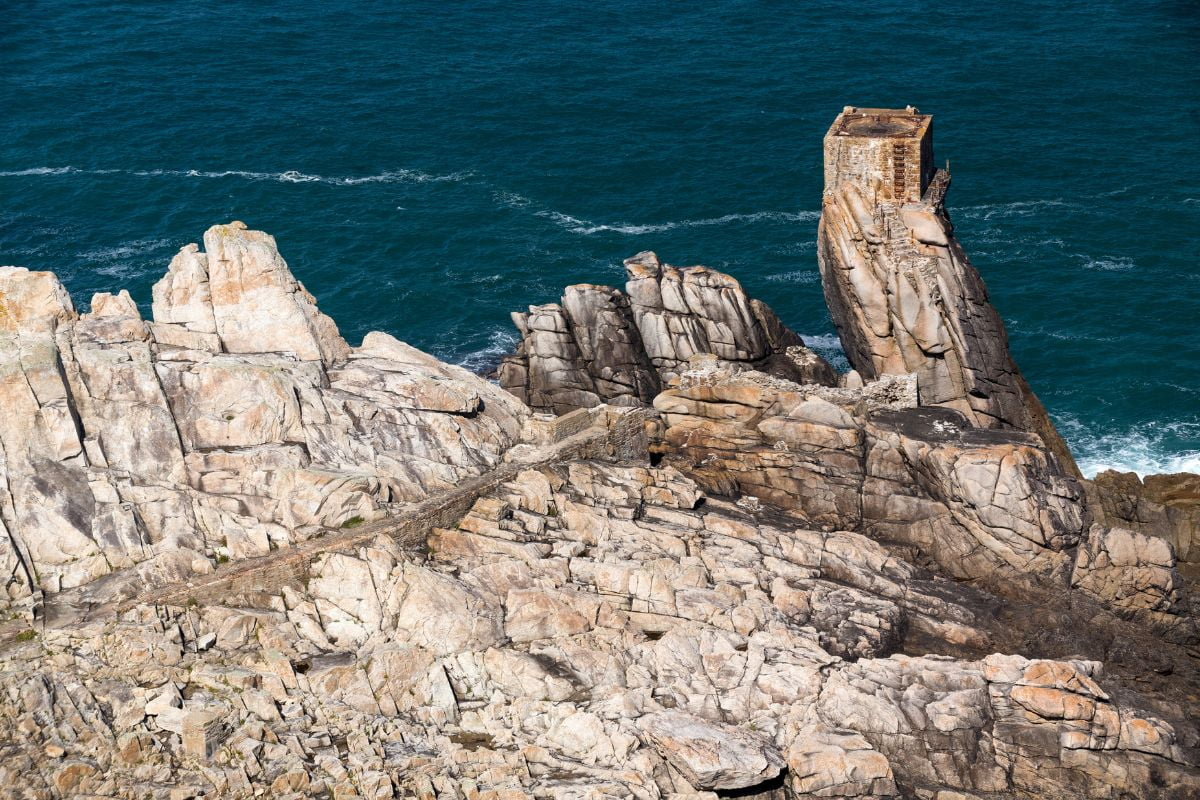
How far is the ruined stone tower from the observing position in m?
72.1

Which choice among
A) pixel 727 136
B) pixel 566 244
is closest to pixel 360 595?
pixel 566 244

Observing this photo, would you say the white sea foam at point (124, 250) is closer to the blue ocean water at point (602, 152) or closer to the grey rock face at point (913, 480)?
the blue ocean water at point (602, 152)

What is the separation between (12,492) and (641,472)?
2413 cm

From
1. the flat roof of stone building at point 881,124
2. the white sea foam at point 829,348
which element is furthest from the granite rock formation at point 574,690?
the white sea foam at point 829,348

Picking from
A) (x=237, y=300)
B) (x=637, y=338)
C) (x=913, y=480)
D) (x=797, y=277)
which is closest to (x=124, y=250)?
(x=237, y=300)

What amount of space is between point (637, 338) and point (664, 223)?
83.4ft

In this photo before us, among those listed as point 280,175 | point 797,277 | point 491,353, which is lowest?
point 491,353

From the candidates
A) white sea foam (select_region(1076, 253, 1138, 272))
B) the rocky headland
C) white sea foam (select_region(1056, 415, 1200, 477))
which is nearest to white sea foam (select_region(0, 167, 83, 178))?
the rocky headland

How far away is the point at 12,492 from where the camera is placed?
5253 cm

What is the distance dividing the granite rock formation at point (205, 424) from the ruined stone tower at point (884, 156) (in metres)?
20.9

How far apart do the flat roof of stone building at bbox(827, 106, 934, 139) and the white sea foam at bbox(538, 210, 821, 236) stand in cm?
2491

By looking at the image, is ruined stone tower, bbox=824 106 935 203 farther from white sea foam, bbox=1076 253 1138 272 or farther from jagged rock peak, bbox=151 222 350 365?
jagged rock peak, bbox=151 222 350 365

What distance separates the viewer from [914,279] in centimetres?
7294

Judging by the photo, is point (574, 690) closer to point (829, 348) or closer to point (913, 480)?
point (913, 480)
